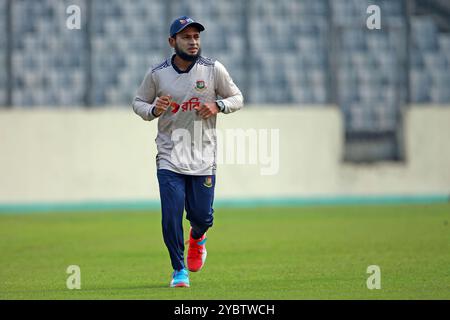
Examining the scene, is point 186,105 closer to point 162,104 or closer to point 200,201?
point 162,104

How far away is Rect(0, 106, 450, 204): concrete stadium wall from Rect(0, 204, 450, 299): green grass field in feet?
5.48

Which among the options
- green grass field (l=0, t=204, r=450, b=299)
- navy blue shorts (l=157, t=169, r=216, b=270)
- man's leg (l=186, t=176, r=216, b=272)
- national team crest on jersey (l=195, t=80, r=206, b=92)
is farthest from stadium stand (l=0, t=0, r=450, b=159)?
national team crest on jersey (l=195, t=80, r=206, b=92)

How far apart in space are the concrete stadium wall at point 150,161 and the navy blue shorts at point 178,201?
38.6 feet

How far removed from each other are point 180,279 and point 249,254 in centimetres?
332

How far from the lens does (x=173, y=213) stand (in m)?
9.55

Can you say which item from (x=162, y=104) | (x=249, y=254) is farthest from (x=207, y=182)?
(x=249, y=254)

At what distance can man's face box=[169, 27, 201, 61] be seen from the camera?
9.53m

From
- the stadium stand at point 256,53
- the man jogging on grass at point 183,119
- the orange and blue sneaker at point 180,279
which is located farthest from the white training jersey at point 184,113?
the stadium stand at point 256,53

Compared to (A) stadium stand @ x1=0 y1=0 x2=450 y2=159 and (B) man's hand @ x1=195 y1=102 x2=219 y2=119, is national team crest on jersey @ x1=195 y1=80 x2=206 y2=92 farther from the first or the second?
(A) stadium stand @ x1=0 y1=0 x2=450 y2=159

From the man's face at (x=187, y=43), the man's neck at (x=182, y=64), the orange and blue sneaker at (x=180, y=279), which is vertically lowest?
the orange and blue sneaker at (x=180, y=279)

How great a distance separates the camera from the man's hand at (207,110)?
9.48m

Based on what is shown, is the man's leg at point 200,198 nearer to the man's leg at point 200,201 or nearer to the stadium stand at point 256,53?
the man's leg at point 200,201
